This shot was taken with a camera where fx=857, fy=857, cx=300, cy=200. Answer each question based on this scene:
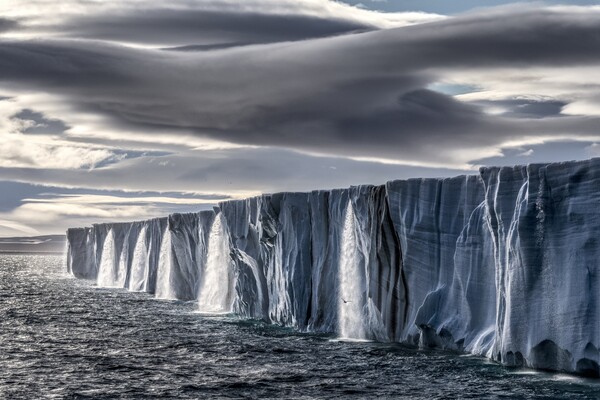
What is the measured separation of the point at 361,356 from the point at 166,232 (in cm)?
3419

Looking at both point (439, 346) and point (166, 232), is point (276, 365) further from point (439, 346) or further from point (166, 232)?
point (166, 232)

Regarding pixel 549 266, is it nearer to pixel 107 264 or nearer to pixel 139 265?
pixel 139 265

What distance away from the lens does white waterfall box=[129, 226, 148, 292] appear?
63.8 meters

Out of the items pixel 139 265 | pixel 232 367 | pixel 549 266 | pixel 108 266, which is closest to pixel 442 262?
pixel 549 266

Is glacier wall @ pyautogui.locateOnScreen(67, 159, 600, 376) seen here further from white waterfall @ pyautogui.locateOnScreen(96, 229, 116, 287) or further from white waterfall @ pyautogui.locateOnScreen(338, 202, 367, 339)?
white waterfall @ pyautogui.locateOnScreen(96, 229, 116, 287)

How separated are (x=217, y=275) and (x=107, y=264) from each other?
33.1m

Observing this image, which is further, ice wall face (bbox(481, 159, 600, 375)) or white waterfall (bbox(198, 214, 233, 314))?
white waterfall (bbox(198, 214, 233, 314))

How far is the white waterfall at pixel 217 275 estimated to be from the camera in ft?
143

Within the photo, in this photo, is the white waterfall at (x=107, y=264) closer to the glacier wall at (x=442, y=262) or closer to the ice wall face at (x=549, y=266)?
the glacier wall at (x=442, y=262)

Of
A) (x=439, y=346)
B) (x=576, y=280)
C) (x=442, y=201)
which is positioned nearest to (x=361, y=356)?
(x=439, y=346)

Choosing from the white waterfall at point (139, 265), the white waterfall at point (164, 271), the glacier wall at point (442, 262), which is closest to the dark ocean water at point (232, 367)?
the glacier wall at point (442, 262)

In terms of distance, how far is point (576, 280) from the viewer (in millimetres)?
19047

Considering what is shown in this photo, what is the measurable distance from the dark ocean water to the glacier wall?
0.82m

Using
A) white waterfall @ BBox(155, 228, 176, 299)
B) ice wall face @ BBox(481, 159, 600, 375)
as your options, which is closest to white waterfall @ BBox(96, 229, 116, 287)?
white waterfall @ BBox(155, 228, 176, 299)
